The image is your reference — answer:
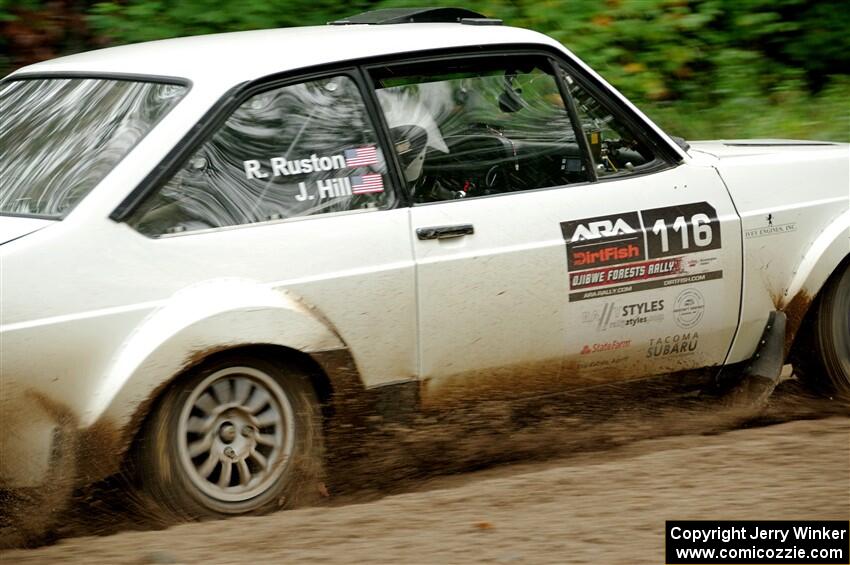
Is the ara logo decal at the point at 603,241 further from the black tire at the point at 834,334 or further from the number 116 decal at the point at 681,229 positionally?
the black tire at the point at 834,334

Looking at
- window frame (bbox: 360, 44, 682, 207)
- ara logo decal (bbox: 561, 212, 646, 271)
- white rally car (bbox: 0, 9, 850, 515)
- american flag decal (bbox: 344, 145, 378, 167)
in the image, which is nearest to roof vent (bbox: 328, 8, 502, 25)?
white rally car (bbox: 0, 9, 850, 515)

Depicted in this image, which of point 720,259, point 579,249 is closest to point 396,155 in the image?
point 579,249

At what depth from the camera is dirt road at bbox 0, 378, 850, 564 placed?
3.63 meters

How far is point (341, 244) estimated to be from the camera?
427cm

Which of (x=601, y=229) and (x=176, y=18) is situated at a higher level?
(x=176, y=18)

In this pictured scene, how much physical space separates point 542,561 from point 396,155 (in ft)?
5.26

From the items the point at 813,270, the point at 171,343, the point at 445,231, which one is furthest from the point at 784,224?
the point at 171,343

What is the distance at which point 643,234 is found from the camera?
15.7 ft

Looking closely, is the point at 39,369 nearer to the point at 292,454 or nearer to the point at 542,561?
the point at 292,454

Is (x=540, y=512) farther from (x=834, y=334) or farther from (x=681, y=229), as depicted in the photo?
(x=834, y=334)

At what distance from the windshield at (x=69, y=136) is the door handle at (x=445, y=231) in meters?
0.95

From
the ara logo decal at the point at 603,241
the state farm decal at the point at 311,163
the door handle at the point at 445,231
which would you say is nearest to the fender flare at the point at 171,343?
the state farm decal at the point at 311,163

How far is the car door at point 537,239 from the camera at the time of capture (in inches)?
177

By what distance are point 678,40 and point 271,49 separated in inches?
244
